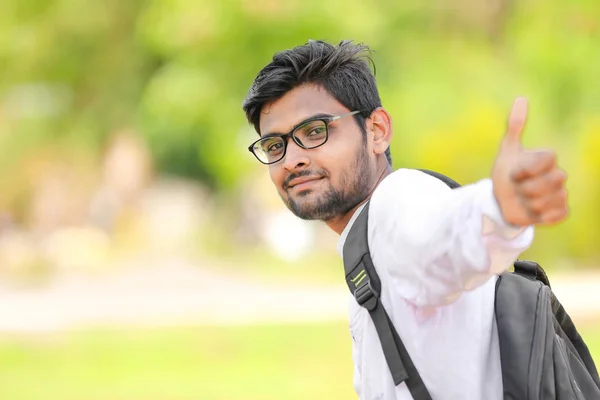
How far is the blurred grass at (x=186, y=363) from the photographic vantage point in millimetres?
8133

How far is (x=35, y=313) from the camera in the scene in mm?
12898

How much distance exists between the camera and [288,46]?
48.9 feet

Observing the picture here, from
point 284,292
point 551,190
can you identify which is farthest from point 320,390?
point 551,190

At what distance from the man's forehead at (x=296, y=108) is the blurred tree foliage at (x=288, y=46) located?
1118 centimetres

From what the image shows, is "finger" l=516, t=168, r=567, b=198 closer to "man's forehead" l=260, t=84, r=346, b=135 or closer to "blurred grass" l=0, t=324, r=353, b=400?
"man's forehead" l=260, t=84, r=346, b=135

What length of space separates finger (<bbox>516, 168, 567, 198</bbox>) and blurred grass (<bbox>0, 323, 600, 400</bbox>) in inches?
242

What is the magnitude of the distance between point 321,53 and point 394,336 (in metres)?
0.79

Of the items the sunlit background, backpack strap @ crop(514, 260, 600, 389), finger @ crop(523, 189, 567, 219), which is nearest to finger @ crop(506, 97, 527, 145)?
finger @ crop(523, 189, 567, 219)

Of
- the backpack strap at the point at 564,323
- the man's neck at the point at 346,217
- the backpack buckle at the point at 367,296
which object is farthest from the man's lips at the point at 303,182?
the backpack strap at the point at 564,323

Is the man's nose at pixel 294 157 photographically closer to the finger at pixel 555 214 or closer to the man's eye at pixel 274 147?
the man's eye at pixel 274 147

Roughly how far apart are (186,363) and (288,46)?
7131 mm

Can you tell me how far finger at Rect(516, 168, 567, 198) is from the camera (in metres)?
1.33

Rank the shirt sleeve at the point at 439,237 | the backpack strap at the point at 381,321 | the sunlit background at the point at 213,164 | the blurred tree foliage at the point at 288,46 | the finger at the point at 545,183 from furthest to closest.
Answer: the blurred tree foliage at the point at 288,46 → the sunlit background at the point at 213,164 → the backpack strap at the point at 381,321 → the shirt sleeve at the point at 439,237 → the finger at the point at 545,183

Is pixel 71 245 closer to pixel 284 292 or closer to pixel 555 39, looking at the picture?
pixel 284 292
